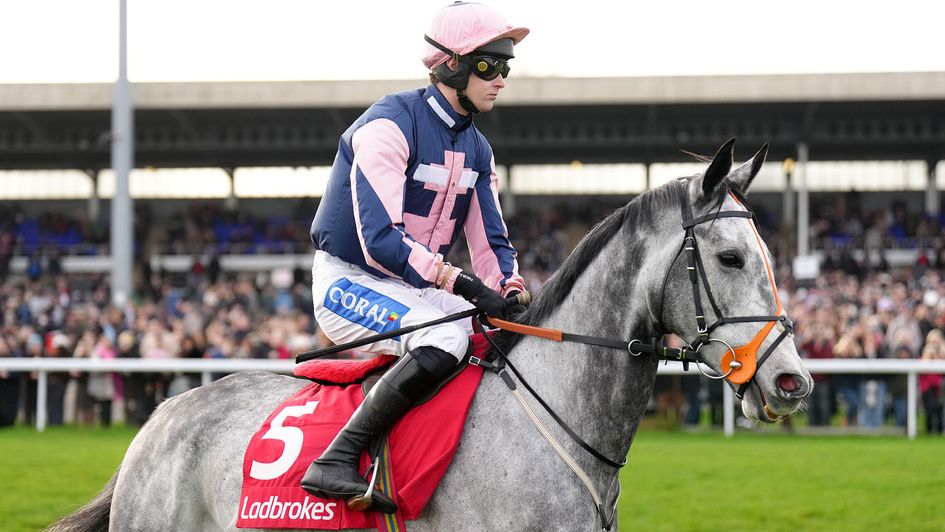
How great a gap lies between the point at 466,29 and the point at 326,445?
1.40 m

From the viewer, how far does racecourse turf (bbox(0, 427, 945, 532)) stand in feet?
22.9

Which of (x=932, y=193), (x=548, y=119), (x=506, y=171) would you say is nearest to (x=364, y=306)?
(x=548, y=119)

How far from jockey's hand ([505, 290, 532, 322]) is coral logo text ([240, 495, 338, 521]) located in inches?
32.5

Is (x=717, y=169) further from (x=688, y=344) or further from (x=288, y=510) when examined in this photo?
(x=288, y=510)

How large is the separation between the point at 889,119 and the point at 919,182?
3264 millimetres

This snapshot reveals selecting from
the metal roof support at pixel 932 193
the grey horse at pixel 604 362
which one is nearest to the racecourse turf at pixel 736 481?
the grey horse at pixel 604 362

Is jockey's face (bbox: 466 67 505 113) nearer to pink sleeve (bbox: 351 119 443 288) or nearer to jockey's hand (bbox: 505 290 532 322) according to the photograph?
pink sleeve (bbox: 351 119 443 288)

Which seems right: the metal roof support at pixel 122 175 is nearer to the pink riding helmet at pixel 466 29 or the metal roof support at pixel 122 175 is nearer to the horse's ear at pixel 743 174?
the pink riding helmet at pixel 466 29

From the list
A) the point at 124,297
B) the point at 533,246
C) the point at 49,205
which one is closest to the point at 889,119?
the point at 533,246

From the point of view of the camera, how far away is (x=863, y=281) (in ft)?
70.8

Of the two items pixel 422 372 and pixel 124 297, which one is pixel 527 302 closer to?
pixel 422 372

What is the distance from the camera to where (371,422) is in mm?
3301

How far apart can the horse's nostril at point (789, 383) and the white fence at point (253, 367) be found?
8827 millimetres

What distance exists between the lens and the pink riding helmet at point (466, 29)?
11.5 ft
